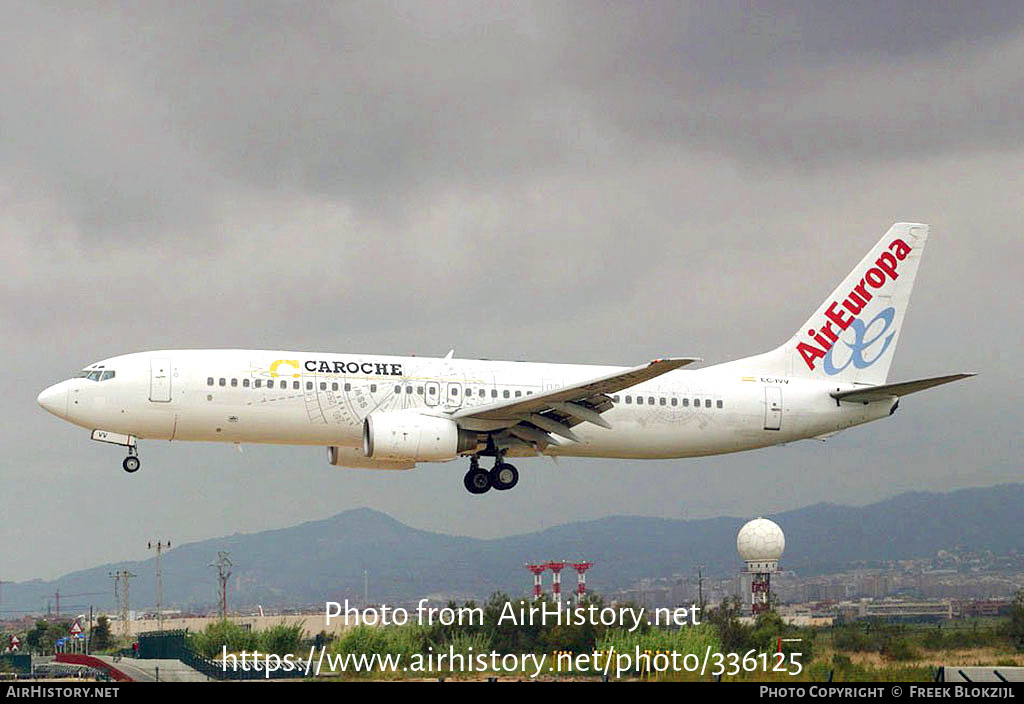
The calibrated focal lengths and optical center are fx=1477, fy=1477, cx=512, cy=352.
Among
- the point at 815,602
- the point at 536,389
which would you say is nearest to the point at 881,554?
the point at 815,602

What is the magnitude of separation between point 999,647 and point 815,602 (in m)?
25.6

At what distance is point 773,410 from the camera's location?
5453cm

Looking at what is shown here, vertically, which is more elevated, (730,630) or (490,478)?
(490,478)

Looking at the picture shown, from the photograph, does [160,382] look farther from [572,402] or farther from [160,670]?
[572,402]

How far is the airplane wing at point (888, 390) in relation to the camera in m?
49.3

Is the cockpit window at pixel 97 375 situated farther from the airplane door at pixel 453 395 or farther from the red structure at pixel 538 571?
the red structure at pixel 538 571

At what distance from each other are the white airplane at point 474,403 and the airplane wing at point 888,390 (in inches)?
2.1

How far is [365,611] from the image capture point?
38.9 m

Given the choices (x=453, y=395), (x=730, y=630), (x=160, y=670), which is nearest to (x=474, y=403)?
(x=453, y=395)

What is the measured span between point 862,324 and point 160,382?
27.8 meters

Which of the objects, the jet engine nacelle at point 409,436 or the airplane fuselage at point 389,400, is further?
the jet engine nacelle at point 409,436

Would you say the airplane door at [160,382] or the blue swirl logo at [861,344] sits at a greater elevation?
the blue swirl logo at [861,344]

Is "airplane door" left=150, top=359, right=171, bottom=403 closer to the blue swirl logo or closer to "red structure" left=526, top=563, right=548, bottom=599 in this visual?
"red structure" left=526, top=563, right=548, bottom=599

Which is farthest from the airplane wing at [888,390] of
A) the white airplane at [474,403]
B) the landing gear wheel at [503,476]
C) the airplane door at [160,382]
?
the airplane door at [160,382]
